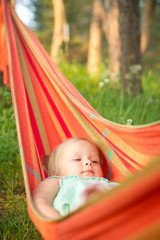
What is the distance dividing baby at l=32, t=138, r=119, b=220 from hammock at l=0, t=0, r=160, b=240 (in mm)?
62

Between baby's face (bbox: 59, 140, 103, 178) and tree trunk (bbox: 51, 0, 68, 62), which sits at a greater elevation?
tree trunk (bbox: 51, 0, 68, 62)

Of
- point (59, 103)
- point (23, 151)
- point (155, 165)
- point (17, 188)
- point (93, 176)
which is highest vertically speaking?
point (155, 165)

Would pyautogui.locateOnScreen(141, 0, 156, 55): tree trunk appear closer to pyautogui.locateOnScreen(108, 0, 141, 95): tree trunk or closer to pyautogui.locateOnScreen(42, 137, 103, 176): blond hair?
pyautogui.locateOnScreen(108, 0, 141, 95): tree trunk

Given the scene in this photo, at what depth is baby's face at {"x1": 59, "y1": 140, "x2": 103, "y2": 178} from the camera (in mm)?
1517

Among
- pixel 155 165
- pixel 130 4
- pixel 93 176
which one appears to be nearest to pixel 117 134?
pixel 93 176

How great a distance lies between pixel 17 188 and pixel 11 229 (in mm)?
473

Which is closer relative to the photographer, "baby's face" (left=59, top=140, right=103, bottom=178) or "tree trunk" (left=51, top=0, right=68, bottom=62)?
"baby's face" (left=59, top=140, right=103, bottom=178)

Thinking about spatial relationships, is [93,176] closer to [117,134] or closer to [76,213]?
[117,134]

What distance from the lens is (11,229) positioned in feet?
4.90

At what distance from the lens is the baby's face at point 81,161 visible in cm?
152

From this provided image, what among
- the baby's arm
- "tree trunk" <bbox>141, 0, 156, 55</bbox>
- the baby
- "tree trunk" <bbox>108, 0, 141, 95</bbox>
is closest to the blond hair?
the baby

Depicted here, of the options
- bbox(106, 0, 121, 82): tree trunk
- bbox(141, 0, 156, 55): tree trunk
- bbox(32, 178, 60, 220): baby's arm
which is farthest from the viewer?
bbox(141, 0, 156, 55): tree trunk

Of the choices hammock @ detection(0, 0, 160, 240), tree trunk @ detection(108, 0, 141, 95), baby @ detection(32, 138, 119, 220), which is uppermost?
tree trunk @ detection(108, 0, 141, 95)

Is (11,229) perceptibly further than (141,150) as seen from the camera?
Yes
